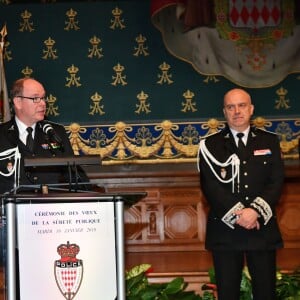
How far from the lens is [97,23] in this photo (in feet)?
24.3

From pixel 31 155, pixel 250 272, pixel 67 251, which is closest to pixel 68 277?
pixel 67 251

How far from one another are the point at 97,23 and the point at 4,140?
362 centimetres

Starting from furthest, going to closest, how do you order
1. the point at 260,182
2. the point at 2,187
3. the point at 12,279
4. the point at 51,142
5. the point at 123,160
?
the point at 123,160, the point at 260,182, the point at 2,187, the point at 51,142, the point at 12,279

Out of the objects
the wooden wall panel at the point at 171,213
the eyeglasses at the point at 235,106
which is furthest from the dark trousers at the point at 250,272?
the wooden wall panel at the point at 171,213

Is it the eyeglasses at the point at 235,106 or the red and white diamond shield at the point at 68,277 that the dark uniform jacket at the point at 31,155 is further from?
the eyeglasses at the point at 235,106

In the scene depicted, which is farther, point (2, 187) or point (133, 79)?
point (133, 79)

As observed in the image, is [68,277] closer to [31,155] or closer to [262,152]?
[31,155]

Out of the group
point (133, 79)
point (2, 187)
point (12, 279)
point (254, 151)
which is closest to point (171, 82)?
point (133, 79)

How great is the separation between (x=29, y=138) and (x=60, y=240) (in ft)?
3.19

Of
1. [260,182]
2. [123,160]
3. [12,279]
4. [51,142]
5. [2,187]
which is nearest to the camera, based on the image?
[12,279]

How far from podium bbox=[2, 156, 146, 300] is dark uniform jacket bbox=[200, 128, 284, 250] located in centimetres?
98

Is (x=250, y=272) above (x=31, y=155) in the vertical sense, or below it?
below

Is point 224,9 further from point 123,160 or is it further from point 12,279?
point 12,279

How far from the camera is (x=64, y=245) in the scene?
3266 millimetres
